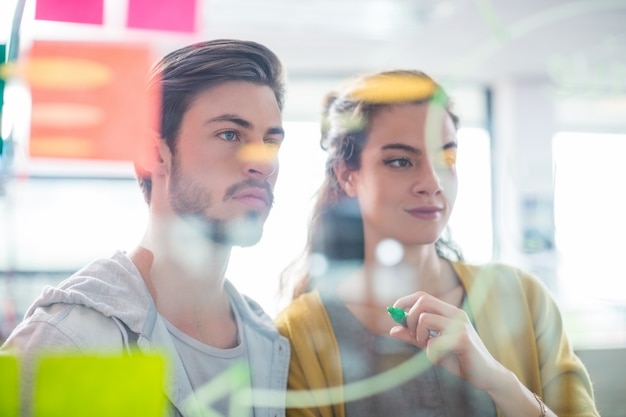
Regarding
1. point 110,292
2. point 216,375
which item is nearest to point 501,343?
point 216,375

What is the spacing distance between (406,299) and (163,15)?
40 centimetres

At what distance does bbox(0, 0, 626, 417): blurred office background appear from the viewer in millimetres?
687

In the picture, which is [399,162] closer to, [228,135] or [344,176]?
[344,176]

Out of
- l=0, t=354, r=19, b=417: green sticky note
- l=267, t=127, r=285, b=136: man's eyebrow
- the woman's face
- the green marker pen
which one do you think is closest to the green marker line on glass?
the green marker pen

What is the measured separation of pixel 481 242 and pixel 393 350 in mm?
173

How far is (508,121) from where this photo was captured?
75cm

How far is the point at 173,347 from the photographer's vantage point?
1.98 feet

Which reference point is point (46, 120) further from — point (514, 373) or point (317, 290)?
point (514, 373)

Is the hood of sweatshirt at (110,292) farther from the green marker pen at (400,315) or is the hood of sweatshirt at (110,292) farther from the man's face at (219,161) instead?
the green marker pen at (400,315)

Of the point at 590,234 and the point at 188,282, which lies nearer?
the point at 188,282

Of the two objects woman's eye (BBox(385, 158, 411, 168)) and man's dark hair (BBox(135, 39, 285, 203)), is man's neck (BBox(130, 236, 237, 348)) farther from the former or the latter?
woman's eye (BBox(385, 158, 411, 168))

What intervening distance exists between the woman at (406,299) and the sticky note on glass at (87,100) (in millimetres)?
217

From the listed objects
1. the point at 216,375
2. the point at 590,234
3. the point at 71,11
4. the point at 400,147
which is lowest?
the point at 216,375

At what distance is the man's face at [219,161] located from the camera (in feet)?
2.01
